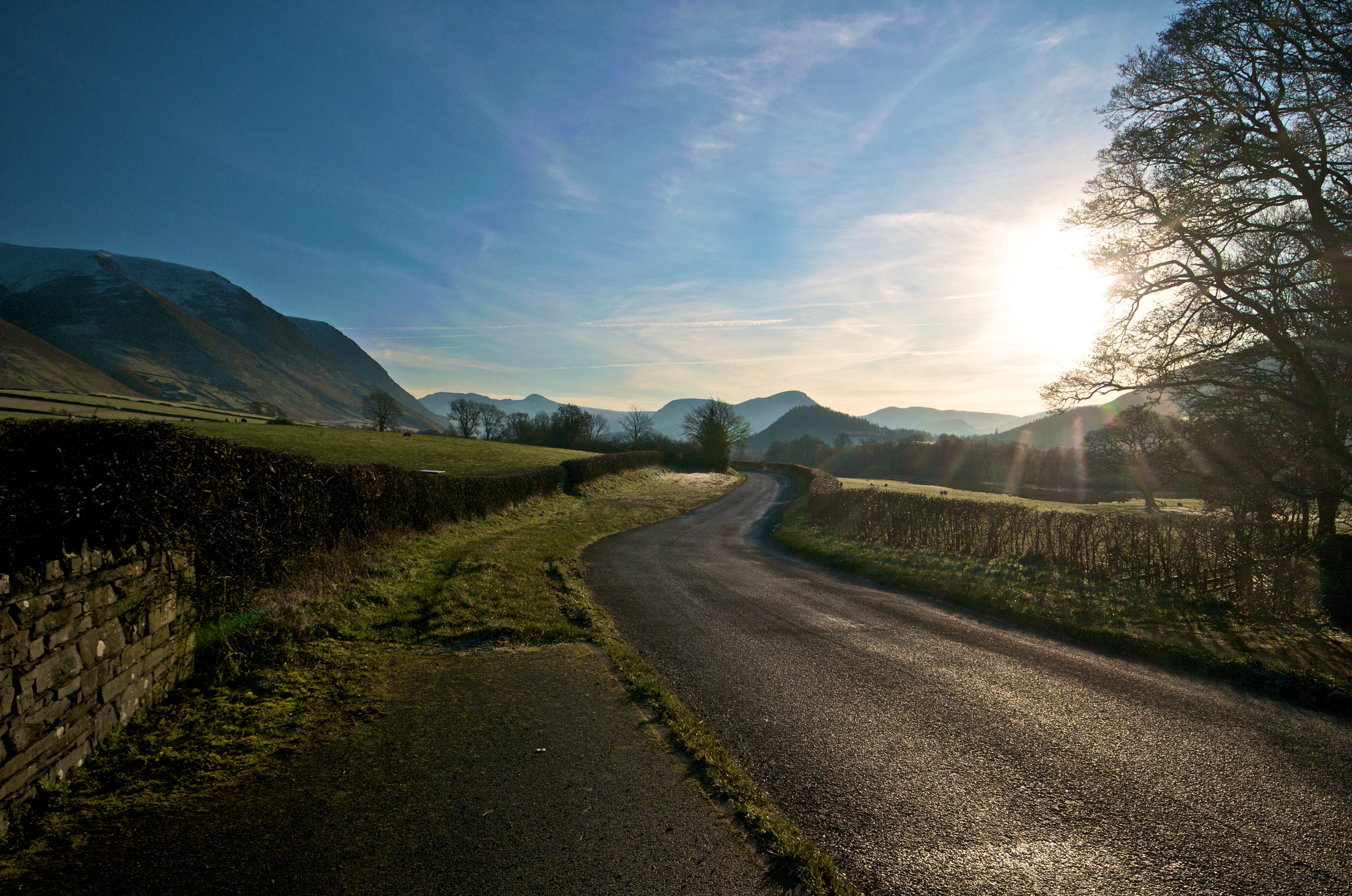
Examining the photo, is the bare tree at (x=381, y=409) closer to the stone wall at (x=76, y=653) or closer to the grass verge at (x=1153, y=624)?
the grass verge at (x=1153, y=624)

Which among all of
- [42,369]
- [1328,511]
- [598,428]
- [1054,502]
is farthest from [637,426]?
[42,369]

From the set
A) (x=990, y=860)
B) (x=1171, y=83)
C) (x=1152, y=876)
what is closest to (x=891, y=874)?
(x=990, y=860)

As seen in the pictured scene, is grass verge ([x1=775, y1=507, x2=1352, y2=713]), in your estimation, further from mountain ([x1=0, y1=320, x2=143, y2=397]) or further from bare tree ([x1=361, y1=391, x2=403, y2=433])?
mountain ([x1=0, y1=320, x2=143, y2=397])

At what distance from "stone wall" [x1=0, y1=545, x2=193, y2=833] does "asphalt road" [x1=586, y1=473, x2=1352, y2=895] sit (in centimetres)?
518

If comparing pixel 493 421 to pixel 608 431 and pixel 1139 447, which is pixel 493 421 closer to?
pixel 608 431

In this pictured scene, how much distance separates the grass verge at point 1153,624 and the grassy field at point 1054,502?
14.8 metres

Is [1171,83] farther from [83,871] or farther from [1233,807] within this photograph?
[83,871]

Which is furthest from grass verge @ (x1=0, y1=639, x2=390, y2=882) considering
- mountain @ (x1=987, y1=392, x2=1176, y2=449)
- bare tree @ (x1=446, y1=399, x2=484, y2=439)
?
bare tree @ (x1=446, y1=399, x2=484, y2=439)

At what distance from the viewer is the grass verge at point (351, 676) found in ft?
13.1

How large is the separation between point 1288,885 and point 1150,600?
8.66m

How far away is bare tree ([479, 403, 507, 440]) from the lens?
289ft

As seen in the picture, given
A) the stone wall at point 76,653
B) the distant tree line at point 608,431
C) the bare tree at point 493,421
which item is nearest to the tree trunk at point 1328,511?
the stone wall at point 76,653

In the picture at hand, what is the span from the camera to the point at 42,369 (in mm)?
132375

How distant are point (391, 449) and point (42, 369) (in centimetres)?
16165
